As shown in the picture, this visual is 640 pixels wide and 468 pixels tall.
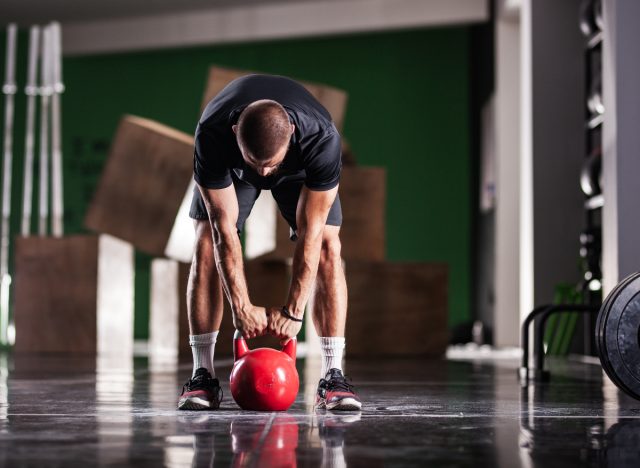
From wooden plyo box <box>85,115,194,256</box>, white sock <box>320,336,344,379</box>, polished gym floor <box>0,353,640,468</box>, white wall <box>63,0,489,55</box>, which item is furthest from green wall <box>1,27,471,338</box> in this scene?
white sock <box>320,336,344,379</box>

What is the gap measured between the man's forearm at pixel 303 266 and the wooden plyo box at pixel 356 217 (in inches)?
117

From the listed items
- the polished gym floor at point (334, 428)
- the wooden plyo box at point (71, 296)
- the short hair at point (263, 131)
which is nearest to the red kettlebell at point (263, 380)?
the polished gym floor at point (334, 428)

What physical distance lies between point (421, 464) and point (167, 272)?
420 cm

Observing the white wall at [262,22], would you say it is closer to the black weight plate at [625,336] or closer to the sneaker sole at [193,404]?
the black weight plate at [625,336]

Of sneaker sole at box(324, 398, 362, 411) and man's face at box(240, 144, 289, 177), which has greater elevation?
man's face at box(240, 144, 289, 177)

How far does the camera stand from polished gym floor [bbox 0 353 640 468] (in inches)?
56.0

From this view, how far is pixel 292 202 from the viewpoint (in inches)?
91.8

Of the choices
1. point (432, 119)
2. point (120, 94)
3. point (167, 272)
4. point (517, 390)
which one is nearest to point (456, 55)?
point (432, 119)

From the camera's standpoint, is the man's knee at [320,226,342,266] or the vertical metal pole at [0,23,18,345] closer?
the man's knee at [320,226,342,266]

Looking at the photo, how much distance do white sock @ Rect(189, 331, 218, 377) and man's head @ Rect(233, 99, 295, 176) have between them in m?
0.57

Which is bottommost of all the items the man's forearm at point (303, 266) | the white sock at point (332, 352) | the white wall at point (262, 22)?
the white sock at point (332, 352)

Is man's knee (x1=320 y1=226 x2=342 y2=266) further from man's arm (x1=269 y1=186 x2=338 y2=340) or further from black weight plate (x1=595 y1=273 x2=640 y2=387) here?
black weight plate (x1=595 y1=273 x2=640 y2=387)

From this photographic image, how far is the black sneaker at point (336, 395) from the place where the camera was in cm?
212

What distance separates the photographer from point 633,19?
3336mm
